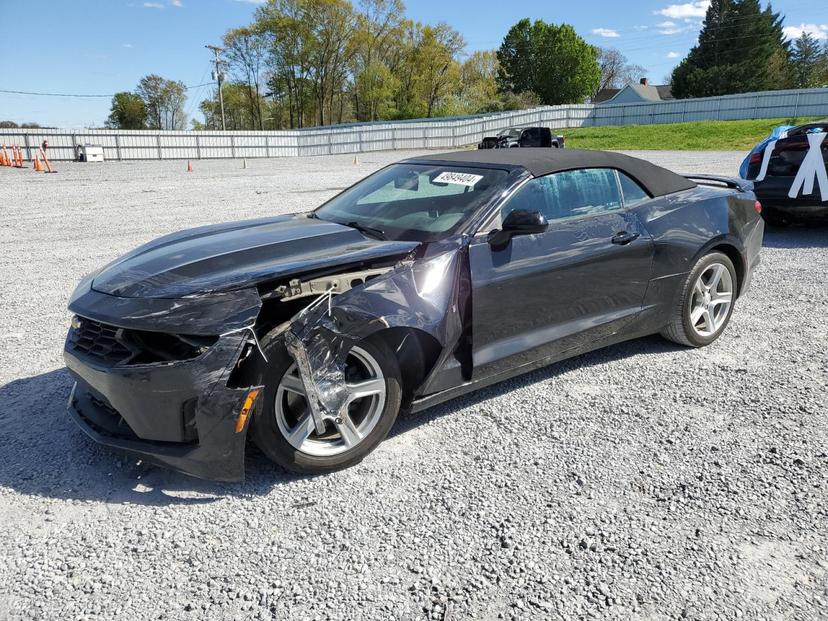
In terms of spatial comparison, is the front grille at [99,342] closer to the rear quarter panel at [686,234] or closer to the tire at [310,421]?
the tire at [310,421]

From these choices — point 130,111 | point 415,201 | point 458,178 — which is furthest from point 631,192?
point 130,111

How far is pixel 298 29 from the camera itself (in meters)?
59.3

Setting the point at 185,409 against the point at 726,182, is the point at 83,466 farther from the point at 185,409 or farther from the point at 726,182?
the point at 726,182

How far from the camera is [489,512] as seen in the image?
8.80 ft

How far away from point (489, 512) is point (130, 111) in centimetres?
7583

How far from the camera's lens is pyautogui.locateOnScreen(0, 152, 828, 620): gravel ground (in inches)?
86.7

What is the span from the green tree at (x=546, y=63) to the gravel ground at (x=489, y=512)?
69.0 metres

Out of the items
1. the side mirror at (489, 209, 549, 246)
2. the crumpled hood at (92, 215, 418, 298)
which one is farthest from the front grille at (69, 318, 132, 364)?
→ the side mirror at (489, 209, 549, 246)

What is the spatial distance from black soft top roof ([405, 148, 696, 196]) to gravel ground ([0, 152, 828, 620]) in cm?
126

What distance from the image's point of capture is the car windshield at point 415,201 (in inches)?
138

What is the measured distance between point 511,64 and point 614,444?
72.4 meters

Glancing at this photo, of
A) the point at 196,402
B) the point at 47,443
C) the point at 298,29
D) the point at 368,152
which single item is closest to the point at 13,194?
the point at 47,443

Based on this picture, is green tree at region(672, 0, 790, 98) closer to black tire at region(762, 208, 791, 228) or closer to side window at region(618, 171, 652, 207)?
black tire at region(762, 208, 791, 228)

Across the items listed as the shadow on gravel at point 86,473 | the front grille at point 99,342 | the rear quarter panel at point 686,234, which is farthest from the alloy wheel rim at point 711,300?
the front grille at point 99,342
